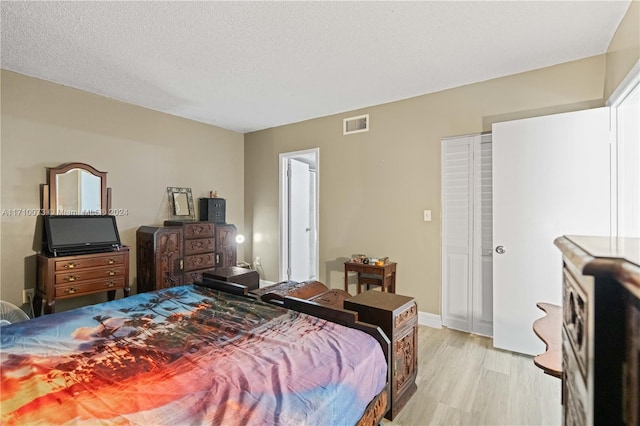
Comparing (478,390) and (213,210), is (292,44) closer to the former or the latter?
(213,210)

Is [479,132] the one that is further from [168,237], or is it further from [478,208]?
[168,237]

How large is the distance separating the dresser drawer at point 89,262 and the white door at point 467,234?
3485 mm

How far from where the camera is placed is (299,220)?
16.5 feet

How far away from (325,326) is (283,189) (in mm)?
3193

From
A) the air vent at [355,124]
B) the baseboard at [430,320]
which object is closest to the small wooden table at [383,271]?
the baseboard at [430,320]

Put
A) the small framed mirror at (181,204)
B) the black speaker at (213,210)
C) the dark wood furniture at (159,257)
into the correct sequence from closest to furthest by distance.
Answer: the dark wood furniture at (159,257), the small framed mirror at (181,204), the black speaker at (213,210)

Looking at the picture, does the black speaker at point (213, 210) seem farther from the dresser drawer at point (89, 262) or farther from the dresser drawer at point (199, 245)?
the dresser drawer at point (89, 262)

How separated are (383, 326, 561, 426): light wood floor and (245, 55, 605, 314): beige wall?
78 centimetres

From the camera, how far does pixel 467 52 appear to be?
251cm

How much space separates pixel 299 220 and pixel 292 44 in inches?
118

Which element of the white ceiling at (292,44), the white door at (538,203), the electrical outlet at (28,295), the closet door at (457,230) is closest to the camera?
the white ceiling at (292,44)

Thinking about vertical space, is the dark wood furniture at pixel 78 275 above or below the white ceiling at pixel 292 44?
below

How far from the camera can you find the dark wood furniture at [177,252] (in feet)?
11.7

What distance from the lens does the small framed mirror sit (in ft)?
13.7
